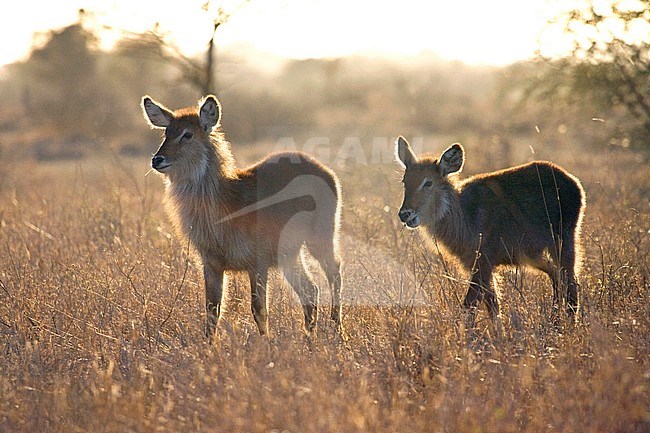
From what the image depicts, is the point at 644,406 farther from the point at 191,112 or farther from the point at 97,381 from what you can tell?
the point at 191,112

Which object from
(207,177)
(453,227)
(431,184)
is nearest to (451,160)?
(431,184)

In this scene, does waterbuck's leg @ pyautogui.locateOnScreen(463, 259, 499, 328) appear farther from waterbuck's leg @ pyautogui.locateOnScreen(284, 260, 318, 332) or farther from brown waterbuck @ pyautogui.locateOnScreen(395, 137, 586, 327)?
waterbuck's leg @ pyautogui.locateOnScreen(284, 260, 318, 332)

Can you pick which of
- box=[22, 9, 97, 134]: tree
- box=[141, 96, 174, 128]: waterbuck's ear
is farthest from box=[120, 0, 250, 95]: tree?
box=[22, 9, 97, 134]: tree

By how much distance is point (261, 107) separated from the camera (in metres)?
35.7

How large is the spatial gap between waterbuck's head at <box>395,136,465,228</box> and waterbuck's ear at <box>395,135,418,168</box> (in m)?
0.09

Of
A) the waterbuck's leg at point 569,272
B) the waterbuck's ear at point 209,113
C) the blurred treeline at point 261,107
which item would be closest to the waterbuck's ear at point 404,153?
the waterbuck's leg at point 569,272

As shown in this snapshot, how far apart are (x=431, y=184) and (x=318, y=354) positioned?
2341 mm

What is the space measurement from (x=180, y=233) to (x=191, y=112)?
3.12 ft

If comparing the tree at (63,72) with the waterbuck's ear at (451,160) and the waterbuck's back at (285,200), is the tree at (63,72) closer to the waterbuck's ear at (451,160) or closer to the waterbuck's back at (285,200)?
the waterbuck's back at (285,200)

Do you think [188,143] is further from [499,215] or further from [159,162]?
[499,215]

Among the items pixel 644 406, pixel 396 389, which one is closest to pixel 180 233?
pixel 396 389

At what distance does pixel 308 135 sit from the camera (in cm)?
2755

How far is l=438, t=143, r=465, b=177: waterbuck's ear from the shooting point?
6.64m

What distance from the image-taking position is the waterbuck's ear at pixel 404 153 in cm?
693
